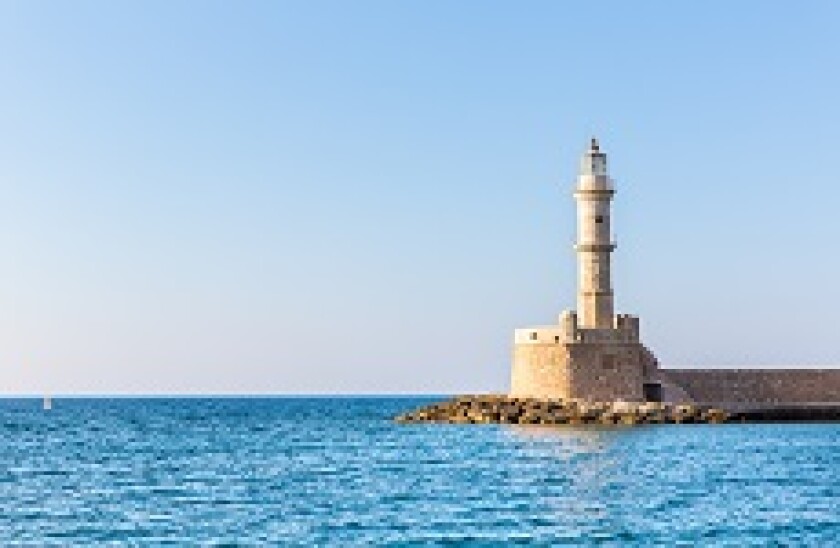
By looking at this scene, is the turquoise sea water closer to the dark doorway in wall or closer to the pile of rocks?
the pile of rocks

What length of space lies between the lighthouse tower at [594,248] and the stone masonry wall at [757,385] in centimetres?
541

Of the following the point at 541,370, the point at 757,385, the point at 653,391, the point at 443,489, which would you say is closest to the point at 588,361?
the point at 541,370

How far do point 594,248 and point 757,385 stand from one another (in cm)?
1043

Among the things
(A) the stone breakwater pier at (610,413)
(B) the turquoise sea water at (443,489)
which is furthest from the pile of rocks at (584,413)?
(B) the turquoise sea water at (443,489)

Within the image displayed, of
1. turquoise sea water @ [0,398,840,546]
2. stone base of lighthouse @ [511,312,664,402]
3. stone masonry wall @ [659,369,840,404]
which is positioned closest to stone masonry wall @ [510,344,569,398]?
stone base of lighthouse @ [511,312,664,402]

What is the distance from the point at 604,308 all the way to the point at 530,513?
30283 mm

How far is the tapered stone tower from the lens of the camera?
195ft

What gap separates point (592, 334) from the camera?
59.8 meters

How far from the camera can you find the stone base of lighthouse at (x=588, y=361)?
59812 mm

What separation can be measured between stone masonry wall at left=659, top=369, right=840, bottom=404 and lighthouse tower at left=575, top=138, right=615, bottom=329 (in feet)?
17.7

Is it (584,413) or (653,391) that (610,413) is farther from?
(653,391)

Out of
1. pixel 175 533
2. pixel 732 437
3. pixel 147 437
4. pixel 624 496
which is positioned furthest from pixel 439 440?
pixel 175 533

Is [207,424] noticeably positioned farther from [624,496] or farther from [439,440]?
[624,496]

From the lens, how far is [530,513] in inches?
1189
